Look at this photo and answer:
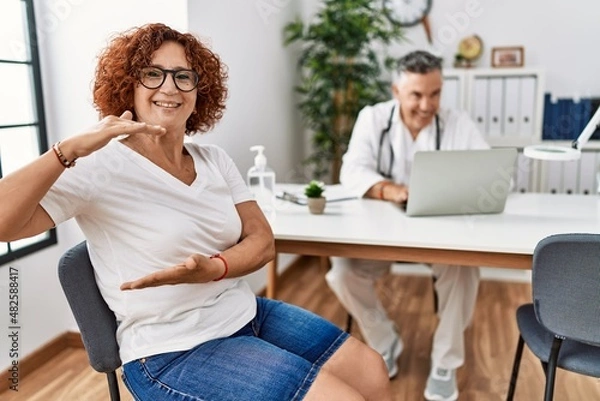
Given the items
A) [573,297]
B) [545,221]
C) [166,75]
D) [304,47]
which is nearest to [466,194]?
[545,221]

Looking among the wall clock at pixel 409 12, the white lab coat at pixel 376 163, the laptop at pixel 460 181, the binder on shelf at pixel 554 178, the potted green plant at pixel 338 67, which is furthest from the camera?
the wall clock at pixel 409 12

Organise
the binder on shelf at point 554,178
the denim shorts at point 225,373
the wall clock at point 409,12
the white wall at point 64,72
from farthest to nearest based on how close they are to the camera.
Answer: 1. the wall clock at point 409,12
2. the binder on shelf at point 554,178
3. the white wall at point 64,72
4. the denim shorts at point 225,373

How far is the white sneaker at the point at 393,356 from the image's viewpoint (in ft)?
7.57

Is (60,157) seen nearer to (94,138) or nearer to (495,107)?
(94,138)

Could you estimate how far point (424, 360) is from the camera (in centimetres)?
245

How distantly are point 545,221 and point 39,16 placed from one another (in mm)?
2053

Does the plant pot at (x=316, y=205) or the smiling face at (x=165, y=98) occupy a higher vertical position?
the smiling face at (x=165, y=98)

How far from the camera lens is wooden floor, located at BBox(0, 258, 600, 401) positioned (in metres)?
2.15

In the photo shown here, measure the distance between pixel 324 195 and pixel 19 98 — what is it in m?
1.27

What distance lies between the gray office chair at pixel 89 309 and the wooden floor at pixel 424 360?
0.78 m

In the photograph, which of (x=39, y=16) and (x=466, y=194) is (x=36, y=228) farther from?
(x=39, y=16)

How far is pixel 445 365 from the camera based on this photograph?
2135mm

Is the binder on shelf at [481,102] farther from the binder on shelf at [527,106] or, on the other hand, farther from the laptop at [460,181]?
the laptop at [460,181]

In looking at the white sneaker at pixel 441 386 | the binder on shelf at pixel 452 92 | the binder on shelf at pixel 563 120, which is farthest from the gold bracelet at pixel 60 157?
the binder on shelf at pixel 563 120
